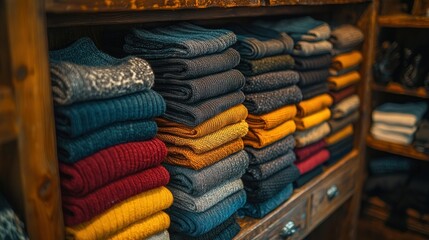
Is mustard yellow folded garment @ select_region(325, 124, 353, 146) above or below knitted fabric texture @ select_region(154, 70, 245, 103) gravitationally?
below

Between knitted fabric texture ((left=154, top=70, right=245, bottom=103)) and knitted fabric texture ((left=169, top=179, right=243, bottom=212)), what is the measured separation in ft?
0.82

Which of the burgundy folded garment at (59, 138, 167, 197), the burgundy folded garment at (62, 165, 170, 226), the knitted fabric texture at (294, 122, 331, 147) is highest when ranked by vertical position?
the burgundy folded garment at (59, 138, 167, 197)

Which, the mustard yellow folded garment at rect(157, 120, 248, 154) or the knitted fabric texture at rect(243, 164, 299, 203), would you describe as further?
the knitted fabric texture at rect(243, 164, 299, 203)

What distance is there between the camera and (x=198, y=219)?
1186 millimetres

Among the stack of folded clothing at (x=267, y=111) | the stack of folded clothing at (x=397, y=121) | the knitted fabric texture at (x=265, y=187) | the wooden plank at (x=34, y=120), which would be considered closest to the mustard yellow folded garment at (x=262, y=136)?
the stack of folded clothing at (x=267, y=111)

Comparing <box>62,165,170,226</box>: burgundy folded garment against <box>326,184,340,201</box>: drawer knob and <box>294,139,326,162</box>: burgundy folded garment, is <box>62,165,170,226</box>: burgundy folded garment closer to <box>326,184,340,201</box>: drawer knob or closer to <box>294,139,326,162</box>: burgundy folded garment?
<box>294,139,326,162</box>: burgundy folded garment

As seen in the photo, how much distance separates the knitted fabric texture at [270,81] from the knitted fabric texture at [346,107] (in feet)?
1.35

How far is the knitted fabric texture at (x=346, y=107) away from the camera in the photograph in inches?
73.0

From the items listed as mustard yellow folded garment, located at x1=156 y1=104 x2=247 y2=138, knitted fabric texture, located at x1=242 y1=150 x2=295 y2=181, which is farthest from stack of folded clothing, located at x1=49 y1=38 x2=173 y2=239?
knitted fabric texture, located at x1=242 y1=150 x2=295 y2=181

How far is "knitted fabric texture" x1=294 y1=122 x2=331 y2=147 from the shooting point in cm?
163

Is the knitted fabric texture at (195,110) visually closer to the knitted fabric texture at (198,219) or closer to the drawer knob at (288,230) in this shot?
the knitted fabric texture at (198,219)

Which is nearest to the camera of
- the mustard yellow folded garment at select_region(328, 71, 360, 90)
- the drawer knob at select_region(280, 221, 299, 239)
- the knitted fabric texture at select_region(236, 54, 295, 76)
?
the knitted fabric texture at select_region(236, 54, 295, 76)

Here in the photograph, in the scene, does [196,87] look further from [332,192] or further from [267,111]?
[332,192]

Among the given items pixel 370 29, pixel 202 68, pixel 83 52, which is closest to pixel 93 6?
pixel 83 52
